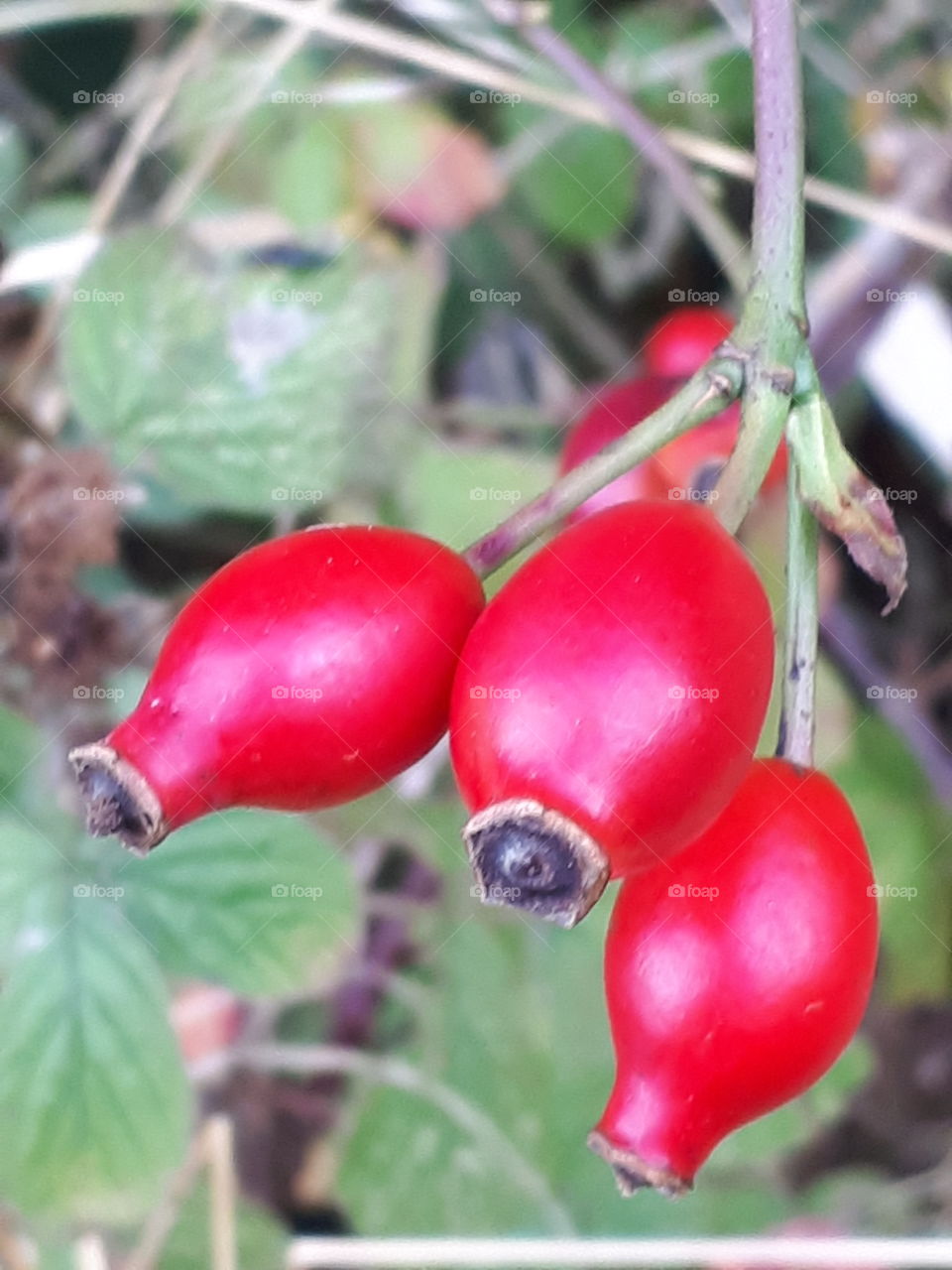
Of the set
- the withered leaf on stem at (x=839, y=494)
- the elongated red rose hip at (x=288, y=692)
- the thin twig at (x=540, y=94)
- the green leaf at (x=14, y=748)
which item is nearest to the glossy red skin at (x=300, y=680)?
the elongated red rose hip at (x=288, y=692)

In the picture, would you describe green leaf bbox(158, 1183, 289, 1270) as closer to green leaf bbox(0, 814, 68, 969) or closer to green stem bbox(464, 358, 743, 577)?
green leaf bbox(0, 814, 68, 969)

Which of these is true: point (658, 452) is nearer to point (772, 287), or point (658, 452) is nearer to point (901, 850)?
point (772, 287)

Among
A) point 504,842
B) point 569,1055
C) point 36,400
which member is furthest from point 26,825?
point 504,842

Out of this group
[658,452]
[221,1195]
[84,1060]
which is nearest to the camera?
[658,452]

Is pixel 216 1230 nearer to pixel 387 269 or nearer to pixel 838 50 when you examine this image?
pixel 387 269

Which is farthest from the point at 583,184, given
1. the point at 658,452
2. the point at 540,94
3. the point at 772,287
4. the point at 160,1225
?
the point at 160,1225
